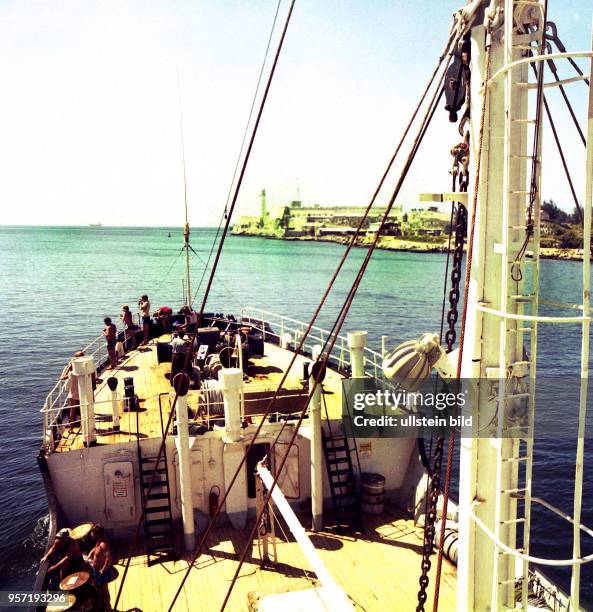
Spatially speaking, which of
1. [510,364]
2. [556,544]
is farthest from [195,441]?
[556,544]

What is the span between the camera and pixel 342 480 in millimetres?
12305

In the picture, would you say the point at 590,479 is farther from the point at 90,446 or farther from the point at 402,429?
the point at 90,446

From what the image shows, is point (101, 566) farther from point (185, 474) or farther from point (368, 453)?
point (368, 453)

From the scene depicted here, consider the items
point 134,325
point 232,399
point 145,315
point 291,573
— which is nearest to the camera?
point 291,573

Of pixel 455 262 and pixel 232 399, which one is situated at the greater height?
pixel 455 262

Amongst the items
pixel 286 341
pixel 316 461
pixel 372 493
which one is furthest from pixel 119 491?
pixel 286 341

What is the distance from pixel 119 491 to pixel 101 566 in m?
2.60

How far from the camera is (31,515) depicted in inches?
706

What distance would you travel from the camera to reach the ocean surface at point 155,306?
17.7 m

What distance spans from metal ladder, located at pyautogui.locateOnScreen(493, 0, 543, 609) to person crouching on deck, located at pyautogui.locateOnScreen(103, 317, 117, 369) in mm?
13908

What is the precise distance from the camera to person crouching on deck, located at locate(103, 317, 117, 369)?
16.7 m

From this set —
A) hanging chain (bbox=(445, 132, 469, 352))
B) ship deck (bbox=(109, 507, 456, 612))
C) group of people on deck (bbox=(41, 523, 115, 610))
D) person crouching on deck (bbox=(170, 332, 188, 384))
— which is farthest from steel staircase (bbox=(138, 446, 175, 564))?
hanging chain (bbox=(445, 132, 469, 352))

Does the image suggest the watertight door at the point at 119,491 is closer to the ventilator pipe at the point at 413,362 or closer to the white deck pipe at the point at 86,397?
the white deck pipe at the point at 86,397

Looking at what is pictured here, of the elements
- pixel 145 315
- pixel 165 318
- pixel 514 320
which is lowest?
pixel 165 318
